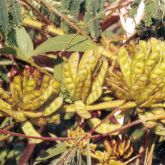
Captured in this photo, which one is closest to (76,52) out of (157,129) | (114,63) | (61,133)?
(114,63)

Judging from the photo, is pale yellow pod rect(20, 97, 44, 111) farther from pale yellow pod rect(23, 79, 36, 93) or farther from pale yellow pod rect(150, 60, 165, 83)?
pale yellow pod rect(150, 60, 165, 83)

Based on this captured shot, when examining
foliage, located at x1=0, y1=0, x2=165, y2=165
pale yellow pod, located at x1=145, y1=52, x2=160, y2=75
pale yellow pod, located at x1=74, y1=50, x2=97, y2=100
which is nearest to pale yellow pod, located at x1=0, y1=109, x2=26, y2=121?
foliage, located at x1=0, y1=0, x2=165, y2=165

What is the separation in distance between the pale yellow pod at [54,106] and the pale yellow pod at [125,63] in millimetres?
117

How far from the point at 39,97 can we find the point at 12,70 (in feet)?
0.39

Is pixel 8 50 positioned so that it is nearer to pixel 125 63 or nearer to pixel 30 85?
pixel 30 85

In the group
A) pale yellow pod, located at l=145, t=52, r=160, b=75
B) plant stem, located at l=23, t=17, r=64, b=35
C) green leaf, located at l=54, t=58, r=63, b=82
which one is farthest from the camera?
plant stem, located at l=23, t=17, r=64, b=35

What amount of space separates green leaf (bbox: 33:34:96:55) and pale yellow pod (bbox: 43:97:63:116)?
13 cm

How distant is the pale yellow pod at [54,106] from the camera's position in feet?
2.85

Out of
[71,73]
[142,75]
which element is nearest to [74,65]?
[71,73]

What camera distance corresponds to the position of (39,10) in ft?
3.57

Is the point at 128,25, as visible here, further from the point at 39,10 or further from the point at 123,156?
the point at 123,156

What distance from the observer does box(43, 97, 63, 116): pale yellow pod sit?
87 centimetres

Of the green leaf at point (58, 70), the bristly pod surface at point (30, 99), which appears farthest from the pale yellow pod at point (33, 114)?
the green leaf at point (58, 70)

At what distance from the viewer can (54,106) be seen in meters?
0.88
